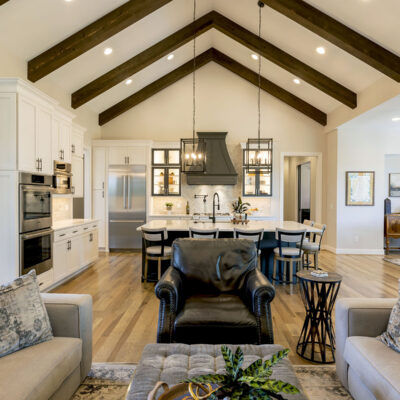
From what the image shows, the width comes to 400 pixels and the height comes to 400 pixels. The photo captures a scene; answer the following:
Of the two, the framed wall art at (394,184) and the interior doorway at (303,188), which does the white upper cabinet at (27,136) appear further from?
the framed wall art at (394,184)

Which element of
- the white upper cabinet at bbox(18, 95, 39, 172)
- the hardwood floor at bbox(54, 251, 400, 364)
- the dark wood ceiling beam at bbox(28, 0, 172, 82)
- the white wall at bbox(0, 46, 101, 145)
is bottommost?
the hardwood floor at bbox(54, 251, 400, 364)

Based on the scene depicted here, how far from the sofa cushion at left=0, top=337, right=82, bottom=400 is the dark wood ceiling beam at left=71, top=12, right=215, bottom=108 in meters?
5.57

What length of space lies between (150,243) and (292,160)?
24.7 ft

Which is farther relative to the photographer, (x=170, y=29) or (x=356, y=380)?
(x=170, y=29)

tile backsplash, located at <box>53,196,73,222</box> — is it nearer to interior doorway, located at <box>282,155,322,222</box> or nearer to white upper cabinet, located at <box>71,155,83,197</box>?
white upper cabinet, located at <box>71,155,83,197</box>

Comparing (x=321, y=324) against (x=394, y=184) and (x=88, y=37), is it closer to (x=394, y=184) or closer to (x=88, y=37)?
(x=88, y=37)

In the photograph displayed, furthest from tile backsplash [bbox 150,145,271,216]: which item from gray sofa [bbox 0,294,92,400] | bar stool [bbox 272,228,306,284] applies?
gray sofa [bbox 0,294,92,400]

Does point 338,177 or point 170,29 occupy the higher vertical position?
point 170,29

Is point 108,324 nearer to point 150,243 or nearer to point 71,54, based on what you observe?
point 150,243

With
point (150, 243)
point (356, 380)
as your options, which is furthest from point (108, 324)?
point (356, 380)

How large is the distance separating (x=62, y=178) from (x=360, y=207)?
655 cm

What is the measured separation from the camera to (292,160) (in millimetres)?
10977

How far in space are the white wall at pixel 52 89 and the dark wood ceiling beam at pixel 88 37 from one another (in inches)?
9.3

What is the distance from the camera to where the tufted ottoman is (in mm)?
1444
